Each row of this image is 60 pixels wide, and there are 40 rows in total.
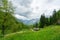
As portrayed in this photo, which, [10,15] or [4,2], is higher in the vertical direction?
[4,2]

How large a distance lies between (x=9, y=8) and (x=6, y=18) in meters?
3.13

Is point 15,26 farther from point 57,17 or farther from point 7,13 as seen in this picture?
point 57,17

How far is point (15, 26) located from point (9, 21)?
11.0 ft

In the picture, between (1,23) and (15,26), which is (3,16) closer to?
(1,23)

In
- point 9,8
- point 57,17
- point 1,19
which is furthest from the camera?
point 57,17

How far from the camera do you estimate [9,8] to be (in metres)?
47.9

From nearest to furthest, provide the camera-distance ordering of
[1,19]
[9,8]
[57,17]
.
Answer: [1,19]
[9,8]
[57,17]

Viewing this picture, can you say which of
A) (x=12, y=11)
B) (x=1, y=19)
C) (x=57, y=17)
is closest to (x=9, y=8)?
(x=12, y=11)

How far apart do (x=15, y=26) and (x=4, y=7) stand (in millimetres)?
7327

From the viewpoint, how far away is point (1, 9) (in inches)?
1826

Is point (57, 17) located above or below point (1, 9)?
below

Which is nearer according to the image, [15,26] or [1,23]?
[1,23]

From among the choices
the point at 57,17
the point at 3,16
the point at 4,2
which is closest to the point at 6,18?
the point at 3,16

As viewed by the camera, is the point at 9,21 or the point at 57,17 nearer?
the point at 9,21
